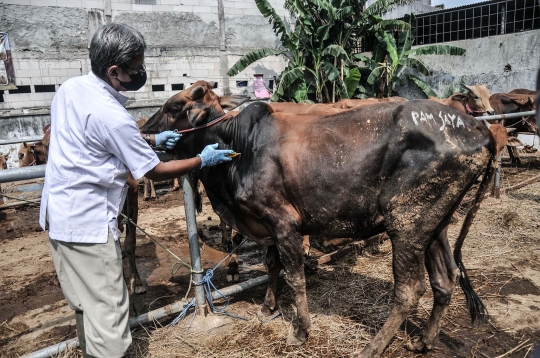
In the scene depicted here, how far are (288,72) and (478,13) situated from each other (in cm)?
664

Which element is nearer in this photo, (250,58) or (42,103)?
(42,103)

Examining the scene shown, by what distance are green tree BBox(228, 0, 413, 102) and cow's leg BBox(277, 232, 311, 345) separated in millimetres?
11490

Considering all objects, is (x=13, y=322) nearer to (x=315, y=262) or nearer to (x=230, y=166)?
(x=230, y=166)

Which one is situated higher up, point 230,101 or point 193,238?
point 230,101

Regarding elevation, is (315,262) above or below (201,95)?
below

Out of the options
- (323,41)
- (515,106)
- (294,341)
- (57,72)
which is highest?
(323,41)

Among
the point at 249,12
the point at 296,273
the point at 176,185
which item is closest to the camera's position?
the point at 296,273

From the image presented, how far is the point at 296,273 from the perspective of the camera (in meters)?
3.50

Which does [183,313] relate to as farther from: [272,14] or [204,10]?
[204,10]

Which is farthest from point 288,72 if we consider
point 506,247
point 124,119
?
point 124,119

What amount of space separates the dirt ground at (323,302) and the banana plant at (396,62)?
8958mm

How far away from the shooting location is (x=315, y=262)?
4.89 metres

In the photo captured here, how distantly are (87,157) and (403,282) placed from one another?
2381 mm

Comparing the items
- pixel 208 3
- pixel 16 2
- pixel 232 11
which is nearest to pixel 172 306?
pixel 16 2
